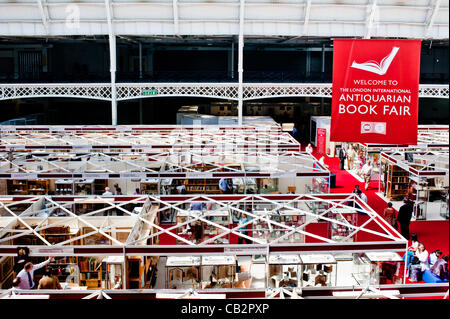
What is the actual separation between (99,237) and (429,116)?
30.5m

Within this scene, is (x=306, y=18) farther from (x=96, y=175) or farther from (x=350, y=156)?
(x=96, y=175)

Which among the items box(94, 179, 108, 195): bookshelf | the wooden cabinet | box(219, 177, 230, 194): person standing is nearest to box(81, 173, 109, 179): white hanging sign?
box(94, 179, 108, 195): bookshelf

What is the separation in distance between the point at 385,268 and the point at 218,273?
10.4 feet

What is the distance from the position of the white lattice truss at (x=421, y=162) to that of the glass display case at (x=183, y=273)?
7.65 meters

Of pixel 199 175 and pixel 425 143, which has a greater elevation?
pixel 425 143

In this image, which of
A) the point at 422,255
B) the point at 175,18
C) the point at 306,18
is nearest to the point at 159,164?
the point at 422,255

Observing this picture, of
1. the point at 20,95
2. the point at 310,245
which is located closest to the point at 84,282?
the point at 310,245

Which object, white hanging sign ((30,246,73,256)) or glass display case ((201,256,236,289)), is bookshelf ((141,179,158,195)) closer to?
glass display case ((201,256,236,289))

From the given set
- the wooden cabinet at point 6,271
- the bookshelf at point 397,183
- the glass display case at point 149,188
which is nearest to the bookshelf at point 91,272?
the wooden cabinet at point 6,271

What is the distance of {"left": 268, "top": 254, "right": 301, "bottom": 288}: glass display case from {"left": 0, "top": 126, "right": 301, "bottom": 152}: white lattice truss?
775 centimetres

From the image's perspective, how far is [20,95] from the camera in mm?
24281

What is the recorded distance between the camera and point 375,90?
16.9 ft

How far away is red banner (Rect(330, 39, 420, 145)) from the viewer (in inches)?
198
